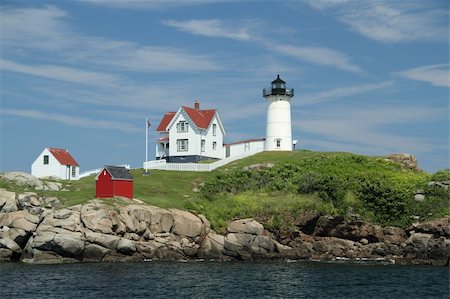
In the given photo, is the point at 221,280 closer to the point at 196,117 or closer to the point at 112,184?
the point at 112,184

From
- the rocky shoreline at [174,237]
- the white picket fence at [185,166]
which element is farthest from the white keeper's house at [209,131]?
the rocky shoreline at [174,237]

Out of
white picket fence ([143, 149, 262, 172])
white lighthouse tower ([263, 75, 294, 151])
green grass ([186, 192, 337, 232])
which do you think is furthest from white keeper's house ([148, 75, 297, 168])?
green grass ([186, 192, 337, 232])

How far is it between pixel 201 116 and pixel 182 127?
11.1 ft

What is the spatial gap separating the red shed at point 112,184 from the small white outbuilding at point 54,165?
18412 mm

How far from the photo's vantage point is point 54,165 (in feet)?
244

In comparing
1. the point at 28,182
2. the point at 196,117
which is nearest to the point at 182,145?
the point at 196,117

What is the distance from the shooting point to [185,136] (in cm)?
8162

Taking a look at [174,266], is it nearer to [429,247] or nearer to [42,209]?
[42,209]

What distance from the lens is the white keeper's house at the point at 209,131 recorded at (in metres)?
81.3

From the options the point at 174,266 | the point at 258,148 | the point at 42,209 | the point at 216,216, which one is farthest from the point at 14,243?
the point at 258,148

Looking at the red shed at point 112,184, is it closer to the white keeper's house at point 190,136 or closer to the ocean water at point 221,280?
the ocean water at point 221,280

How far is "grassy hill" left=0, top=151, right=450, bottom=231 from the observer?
183ft

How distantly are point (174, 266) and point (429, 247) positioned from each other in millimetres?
20797

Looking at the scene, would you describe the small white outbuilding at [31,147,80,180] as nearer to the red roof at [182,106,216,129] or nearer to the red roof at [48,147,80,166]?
the red roof at [48,147,80,166]
